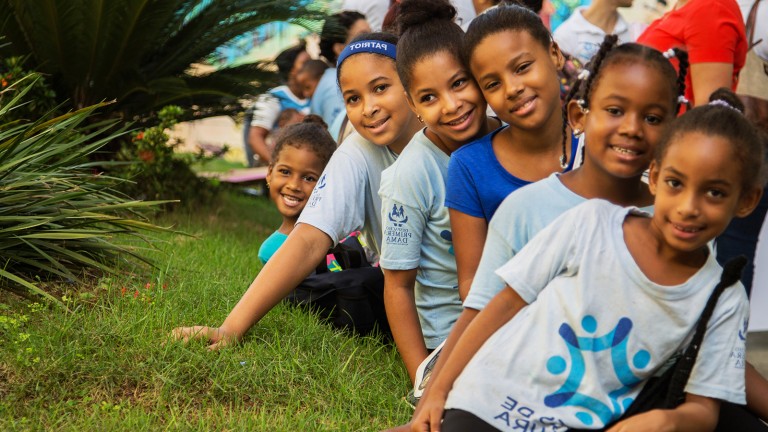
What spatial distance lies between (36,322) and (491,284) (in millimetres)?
1790

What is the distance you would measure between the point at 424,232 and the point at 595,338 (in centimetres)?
126

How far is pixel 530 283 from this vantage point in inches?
110

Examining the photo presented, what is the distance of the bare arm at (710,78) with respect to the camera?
14.6 ft

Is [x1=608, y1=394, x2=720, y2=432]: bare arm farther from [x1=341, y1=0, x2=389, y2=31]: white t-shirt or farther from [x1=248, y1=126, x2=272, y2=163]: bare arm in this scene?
[x1=248, y1=126, x2=272, y2=163]: bare arm

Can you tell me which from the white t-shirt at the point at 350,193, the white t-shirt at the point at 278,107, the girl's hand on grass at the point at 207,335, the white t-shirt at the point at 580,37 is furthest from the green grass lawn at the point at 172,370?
the white t-shirt at the point at 278,107

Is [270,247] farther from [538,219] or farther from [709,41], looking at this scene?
[709,41]

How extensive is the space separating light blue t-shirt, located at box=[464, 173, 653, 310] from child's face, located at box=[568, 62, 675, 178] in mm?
166

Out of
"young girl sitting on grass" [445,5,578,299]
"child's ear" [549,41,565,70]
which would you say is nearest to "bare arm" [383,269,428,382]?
"young girl sitting on grass" [445,5,578,299]

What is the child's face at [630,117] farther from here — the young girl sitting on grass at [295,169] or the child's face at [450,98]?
the young girl sitting on grass at [295,169]

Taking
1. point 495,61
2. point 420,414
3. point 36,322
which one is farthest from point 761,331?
point 36,322

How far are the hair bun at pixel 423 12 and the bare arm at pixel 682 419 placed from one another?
1802 mm

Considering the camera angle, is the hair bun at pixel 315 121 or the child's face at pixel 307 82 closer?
the hair bun at pixel 315 121

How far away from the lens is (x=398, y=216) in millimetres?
3783

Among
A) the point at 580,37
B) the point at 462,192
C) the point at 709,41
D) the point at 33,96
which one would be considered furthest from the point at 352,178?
the point at 33,96
